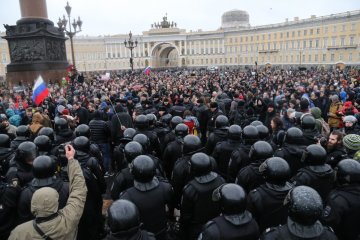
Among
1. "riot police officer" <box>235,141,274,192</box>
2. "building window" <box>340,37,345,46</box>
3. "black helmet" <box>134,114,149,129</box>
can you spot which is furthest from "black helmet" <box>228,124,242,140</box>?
"building window" <box>340,37,345,46</box>

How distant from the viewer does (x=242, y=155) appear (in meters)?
4.76

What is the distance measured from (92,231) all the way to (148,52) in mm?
99401

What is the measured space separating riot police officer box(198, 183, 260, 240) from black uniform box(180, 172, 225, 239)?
897 millimetres

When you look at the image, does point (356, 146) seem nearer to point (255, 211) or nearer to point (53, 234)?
point (255, 211)

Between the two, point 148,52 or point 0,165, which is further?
point 148,52

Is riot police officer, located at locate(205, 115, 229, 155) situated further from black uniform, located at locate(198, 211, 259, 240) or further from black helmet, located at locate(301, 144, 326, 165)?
black uniform, located at locate(198, 211, 259, 240)

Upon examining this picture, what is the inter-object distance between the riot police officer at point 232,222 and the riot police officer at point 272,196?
1.85ft

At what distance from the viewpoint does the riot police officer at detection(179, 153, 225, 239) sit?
3.52 meters

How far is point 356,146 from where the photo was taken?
4.39 meters

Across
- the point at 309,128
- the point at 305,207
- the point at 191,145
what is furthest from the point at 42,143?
the point at 309,128

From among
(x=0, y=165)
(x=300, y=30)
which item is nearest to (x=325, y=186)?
(x=0, y=165)

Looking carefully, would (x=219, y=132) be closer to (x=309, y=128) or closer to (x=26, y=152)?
(x=309, y=128)

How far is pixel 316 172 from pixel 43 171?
3210mm

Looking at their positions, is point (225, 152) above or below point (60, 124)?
below
